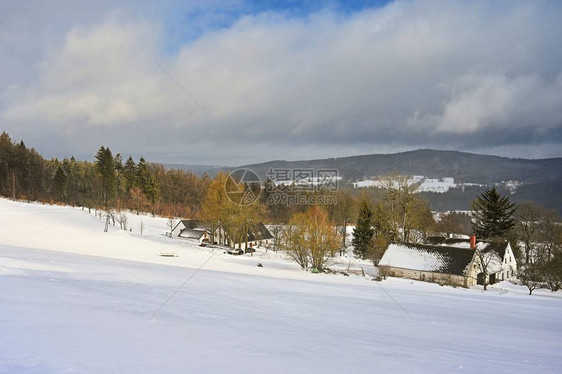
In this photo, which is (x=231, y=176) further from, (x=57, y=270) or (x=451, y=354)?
(x=451, y=354)

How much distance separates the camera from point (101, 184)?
72.6 m

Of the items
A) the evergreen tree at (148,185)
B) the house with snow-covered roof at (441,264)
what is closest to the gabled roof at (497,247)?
the house with snow-covered roof at (441,264)

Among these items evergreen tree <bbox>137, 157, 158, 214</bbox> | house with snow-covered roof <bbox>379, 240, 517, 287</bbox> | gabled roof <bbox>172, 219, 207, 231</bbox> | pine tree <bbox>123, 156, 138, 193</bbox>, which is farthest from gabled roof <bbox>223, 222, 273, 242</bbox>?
pine tree <bbox>123, 156, 138, 193</bbox>

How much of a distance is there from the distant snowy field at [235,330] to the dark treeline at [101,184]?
60.0 meters

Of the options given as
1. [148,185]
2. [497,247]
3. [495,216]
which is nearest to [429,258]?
[497,247]

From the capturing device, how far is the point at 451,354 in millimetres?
6828

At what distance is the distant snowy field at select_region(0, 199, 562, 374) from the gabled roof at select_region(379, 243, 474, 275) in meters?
17.7

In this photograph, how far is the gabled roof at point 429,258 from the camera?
103 feet

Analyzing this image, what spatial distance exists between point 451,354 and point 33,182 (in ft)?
293

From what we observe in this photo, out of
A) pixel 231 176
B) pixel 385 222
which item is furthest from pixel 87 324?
pixel 385 222

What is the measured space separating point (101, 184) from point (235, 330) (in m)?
75.2

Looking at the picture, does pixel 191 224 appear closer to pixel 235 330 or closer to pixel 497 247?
pixel 497 247

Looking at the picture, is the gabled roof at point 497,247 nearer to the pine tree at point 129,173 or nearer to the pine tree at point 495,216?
the pine tree at point 495,216

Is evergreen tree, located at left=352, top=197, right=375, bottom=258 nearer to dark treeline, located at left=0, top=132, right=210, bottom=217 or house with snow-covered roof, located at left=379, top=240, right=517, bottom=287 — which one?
house with snow-covered roof, located at left=379, top=240, right=517, bottom=287
